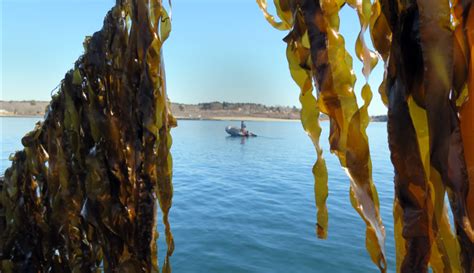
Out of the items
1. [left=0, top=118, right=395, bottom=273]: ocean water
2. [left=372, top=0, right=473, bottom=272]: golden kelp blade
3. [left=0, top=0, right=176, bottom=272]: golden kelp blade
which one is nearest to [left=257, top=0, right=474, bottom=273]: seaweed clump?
[left=372, top=0, right=473, bottom=272]: golden kelp blade

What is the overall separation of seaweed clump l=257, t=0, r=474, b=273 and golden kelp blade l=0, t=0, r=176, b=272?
0.62m

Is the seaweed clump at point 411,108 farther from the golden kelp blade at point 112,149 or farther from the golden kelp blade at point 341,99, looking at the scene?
the golden kelp blade at point 112,149

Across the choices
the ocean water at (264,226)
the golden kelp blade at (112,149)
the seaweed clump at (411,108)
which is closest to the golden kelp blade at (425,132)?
the seaweed clump at (411,108)

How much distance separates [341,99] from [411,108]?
17cm

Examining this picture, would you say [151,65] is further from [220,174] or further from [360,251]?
[220,174]

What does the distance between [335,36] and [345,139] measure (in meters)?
0.28

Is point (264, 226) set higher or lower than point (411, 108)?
lower

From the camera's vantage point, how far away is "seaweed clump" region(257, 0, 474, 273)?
75 cm

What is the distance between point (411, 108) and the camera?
0.82 meters

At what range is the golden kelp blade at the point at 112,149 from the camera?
1330 millimetres

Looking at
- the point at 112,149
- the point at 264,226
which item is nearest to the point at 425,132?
the point at 112,149

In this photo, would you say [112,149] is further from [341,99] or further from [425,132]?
[425,132]

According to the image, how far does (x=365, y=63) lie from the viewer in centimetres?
94

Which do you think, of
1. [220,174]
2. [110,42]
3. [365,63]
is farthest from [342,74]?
[220,174]
